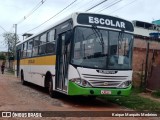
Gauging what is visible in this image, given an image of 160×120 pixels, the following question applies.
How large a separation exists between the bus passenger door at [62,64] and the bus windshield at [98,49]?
893 millimetres

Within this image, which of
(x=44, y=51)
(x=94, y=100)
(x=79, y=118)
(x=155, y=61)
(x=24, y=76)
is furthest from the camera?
(x=24, y=76)

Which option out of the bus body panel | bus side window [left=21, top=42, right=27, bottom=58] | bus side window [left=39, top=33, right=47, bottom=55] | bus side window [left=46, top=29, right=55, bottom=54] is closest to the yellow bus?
bus side window [left=46, top=29, right=55, bottom=54]

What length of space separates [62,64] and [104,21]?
241cm

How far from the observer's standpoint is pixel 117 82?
43.0 ft

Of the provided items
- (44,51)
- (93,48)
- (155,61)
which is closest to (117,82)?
(93,48)

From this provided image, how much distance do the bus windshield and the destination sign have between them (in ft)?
0.76

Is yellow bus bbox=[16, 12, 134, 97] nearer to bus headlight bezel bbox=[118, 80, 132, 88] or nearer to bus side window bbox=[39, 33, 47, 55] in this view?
bus headlight bezel bbox=[118, 80, 132, 88]

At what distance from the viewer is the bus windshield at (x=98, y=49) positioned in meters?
12.8

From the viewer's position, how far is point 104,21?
523 inches

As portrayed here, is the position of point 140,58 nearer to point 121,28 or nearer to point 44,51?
point 44,51

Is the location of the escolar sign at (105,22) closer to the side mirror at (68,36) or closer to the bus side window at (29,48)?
the side mirror at (68,36)

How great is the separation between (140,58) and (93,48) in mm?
9124

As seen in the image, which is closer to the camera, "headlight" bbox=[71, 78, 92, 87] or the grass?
"headlight" bbox=[71, 78, 92, 87]

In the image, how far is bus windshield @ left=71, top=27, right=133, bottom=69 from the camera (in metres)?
12.8
